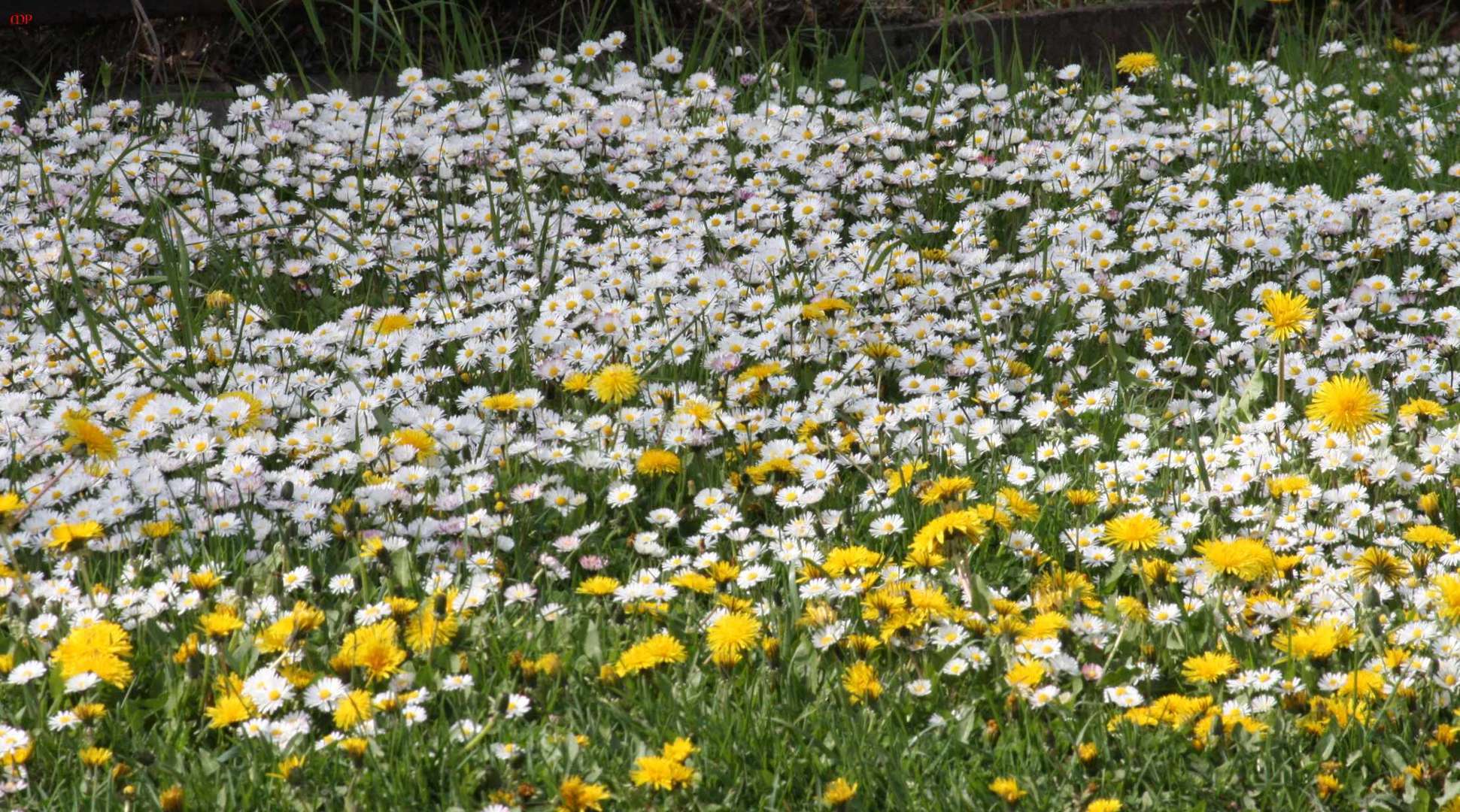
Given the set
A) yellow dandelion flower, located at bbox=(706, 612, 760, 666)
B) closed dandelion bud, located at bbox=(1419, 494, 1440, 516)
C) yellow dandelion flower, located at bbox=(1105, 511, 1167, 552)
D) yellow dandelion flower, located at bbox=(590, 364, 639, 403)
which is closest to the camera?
yellow dandelion flower, located at bbox=(706, 612, 760, 666)

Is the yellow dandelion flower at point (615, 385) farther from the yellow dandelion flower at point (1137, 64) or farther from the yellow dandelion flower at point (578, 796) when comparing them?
the yellow dandelion flower at point (1137, 64)

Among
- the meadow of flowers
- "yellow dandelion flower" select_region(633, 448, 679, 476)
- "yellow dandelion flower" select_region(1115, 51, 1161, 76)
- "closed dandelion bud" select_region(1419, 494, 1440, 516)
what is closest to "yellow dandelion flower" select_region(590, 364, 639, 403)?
the meadow of flowers

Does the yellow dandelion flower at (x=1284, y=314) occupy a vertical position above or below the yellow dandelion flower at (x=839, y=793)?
above

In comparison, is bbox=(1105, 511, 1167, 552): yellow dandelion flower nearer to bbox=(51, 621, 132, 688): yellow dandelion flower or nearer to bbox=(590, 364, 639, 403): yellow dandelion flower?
bbox=(590, 364, 639, 403): yellow dandelion flower

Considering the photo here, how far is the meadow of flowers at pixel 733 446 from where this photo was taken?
2.21 meters

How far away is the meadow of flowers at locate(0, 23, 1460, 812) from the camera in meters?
2.21

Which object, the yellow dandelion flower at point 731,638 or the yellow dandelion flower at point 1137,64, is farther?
the yellow dandelion flower at point 1137,64

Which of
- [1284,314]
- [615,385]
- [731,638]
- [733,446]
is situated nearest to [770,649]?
[731,638]

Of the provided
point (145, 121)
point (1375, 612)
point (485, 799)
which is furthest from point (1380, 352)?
point (145, 121)

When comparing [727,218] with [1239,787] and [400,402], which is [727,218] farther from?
[1239,787]

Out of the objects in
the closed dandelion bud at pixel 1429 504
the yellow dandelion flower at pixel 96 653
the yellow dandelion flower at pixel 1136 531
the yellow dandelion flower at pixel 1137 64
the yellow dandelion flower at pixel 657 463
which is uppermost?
the yellow dandelion flower at pixel 96 653

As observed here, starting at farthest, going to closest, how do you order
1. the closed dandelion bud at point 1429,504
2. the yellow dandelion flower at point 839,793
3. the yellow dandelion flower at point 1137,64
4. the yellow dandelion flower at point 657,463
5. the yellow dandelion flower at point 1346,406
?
the yellow dandelion flower at point 1137,64
the yellow dandelion flower at point 657,463
the yellow dandelion flower at point 1346,406
the closed dandelion bud at point 1429,504
the yellow dandelion flower at point 839,793

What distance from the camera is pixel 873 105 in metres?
5.20

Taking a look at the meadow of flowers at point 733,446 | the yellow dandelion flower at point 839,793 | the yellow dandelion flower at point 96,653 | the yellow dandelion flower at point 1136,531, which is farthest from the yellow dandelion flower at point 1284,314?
the yellow dandelion flower at point 96,653
